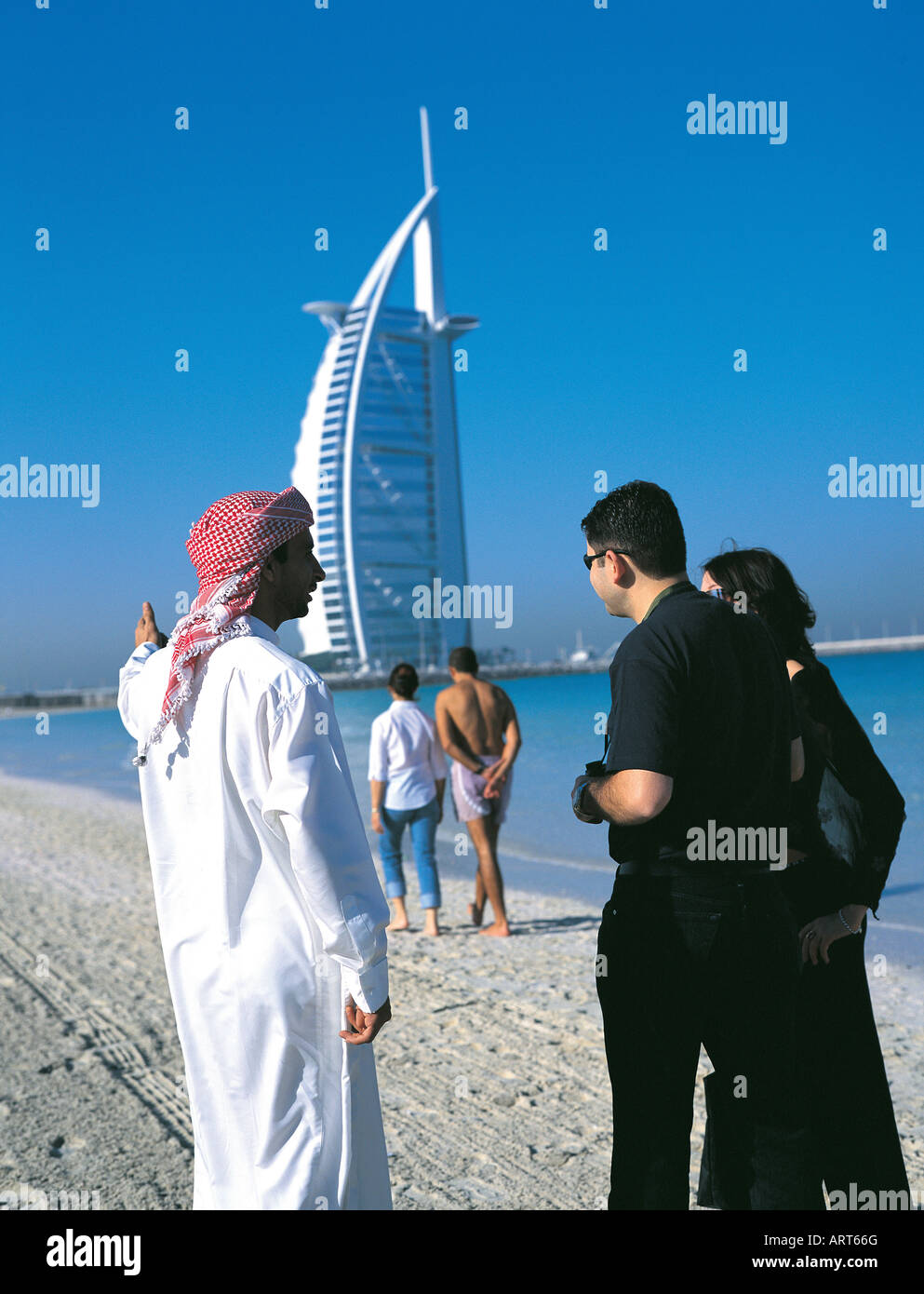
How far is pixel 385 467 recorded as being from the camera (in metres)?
108

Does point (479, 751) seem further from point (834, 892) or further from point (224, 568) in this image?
point (224, 568)

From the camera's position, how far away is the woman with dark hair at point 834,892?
2496 millimetres

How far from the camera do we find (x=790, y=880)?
2.62 m

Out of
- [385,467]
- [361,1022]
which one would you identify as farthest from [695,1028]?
[385,467]

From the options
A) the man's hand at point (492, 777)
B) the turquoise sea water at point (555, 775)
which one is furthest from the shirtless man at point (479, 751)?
the turquoise sea water at point (555, 775)

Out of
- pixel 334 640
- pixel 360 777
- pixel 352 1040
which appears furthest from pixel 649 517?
pixel 334 640

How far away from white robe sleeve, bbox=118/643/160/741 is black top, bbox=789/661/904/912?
1.61 m

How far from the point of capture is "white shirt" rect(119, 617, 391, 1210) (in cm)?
214

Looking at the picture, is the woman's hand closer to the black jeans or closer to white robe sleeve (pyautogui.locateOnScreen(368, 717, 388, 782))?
the black jeans

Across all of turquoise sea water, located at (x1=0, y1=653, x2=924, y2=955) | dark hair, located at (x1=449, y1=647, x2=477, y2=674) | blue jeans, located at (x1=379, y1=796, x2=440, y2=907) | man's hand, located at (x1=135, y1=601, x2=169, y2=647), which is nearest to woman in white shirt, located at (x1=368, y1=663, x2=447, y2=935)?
blue jeans, located at (x1=379, y1=796, x2=440, y2=907)

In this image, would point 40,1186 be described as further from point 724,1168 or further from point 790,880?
point 790,880

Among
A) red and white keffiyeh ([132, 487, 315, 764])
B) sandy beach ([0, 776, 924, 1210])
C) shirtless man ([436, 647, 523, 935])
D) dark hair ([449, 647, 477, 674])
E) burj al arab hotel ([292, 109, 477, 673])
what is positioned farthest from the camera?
burj al arab hotel ([292, 109, 477, 673])

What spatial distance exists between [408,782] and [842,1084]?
477 cm
